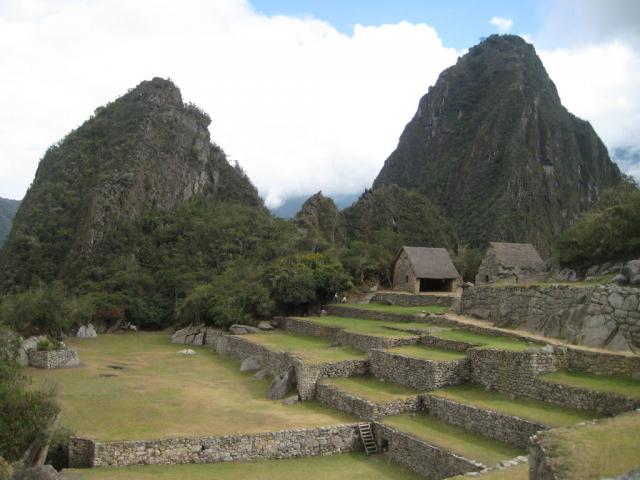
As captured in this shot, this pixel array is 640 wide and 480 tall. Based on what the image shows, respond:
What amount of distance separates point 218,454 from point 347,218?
55.0 m

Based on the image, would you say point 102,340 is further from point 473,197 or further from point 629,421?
point 473,197

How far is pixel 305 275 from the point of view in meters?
34.7

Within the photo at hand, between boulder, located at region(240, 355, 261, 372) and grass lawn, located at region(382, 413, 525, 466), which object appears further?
boulder, located at region(240, 355, 261, 372)

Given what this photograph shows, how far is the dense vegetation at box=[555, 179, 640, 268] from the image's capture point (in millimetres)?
20703

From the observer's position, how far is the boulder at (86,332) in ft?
127

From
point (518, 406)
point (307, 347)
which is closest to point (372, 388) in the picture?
point (518, 406)

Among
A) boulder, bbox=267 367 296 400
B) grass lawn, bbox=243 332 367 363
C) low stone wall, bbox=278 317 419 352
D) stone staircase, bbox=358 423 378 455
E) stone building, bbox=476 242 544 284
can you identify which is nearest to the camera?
stone staircase, bbox=358 423 378 455

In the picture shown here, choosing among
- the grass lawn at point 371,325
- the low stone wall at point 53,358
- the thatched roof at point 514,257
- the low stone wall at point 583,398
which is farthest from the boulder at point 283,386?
the thatched roof at point 514,257

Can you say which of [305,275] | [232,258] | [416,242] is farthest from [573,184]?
[305,275]

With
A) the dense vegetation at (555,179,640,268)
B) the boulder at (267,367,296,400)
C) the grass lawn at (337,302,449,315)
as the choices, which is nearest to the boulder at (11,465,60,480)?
the boulder at (267,367,296,400)

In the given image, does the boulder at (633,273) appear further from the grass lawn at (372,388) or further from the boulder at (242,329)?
the boulder at (242,329)

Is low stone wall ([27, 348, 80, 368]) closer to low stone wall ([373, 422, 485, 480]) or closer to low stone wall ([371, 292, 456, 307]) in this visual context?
low stone wall ([371, 292, 456, 307])

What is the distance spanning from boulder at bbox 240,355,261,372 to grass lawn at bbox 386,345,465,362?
7.71 meters

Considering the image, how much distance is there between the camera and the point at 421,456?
13.6 meters
